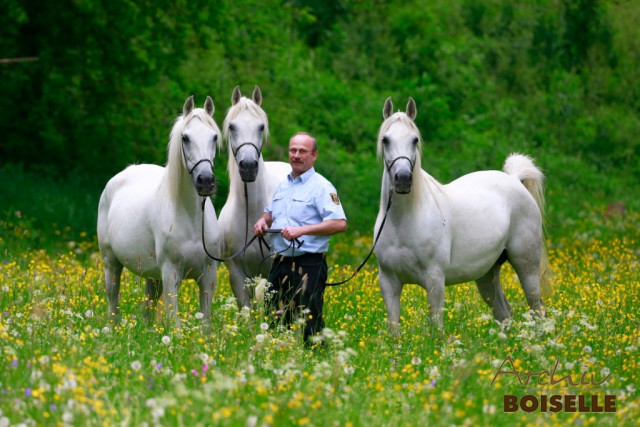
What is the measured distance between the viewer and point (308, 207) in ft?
22.2

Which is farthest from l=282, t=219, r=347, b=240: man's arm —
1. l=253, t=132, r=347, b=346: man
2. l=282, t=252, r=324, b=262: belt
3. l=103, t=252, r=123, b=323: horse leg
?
l=103, t=252, r=123, b=323: horse leg

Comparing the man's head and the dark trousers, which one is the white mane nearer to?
the man's head

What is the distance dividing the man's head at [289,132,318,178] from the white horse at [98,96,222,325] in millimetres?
624

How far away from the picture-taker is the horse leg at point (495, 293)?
8398mm

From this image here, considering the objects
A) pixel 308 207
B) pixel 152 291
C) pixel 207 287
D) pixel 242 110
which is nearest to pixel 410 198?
pixel 308 207

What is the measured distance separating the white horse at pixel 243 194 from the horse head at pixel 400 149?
105 cm

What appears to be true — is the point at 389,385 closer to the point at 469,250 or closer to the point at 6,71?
the point at 469,250

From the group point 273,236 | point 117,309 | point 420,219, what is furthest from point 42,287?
point 420,219

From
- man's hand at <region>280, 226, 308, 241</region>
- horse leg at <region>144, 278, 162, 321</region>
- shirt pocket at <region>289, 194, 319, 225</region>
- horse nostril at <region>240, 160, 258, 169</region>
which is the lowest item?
horse leg at <region>144, 278, 162, 321</region>

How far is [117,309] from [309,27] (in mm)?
20769

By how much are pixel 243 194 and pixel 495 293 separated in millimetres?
2558

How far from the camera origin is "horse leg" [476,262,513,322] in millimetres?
8398

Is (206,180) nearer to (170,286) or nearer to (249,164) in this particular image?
(249,164)

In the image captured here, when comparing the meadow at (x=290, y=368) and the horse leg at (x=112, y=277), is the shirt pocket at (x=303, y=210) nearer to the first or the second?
the meadow at (x=290, y=368)
